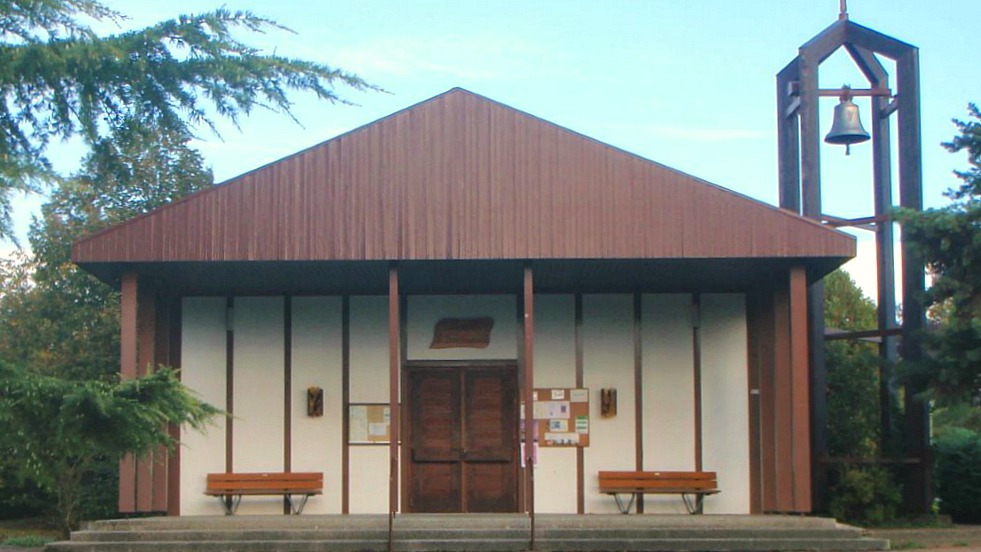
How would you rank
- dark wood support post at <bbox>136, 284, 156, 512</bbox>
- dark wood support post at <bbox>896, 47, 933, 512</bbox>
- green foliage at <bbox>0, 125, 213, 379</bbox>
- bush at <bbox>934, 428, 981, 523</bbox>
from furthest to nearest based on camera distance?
green foliage at <bbox>0, 125, 213, 379</bbox>
bush at <bbox>934, 428, 981, 523</bbox>
dark wood support post at <bbox>896, 47, 933, 512</bbox>
dark wood support post at <bbox>136, 284, 156, 512</bbox>

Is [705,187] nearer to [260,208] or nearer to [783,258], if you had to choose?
[783,258]

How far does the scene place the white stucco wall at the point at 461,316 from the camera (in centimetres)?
1980

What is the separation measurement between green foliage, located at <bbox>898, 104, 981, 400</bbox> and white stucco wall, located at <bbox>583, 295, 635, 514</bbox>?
4231mm

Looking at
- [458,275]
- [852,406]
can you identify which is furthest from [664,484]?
[852,406]

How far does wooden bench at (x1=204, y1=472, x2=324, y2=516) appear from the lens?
62.6 ft

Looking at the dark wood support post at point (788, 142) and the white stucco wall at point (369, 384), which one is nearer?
the white stucco wall at point (369, 384)

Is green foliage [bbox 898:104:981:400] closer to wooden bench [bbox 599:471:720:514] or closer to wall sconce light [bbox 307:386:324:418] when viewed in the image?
wooden bench [bbox 599:471:720:514]

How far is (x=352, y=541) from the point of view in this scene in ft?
53.5

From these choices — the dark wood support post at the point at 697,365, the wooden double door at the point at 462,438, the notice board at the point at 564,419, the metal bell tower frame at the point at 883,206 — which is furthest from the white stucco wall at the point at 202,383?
the metal bell tower frame at the point at 883,206

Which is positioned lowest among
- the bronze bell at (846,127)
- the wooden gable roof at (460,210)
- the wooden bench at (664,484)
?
the wooden bench at (664,484)

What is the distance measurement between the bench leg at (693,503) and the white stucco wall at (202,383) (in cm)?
659

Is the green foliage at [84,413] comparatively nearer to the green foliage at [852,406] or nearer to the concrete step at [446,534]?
the concrete step at [446,534]

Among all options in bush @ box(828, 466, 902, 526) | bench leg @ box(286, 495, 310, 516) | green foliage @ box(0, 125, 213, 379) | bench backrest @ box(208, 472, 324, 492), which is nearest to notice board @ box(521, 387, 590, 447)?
bench backrest @ box(208, 472, 324, 492)

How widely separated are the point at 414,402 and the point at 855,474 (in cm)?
645
